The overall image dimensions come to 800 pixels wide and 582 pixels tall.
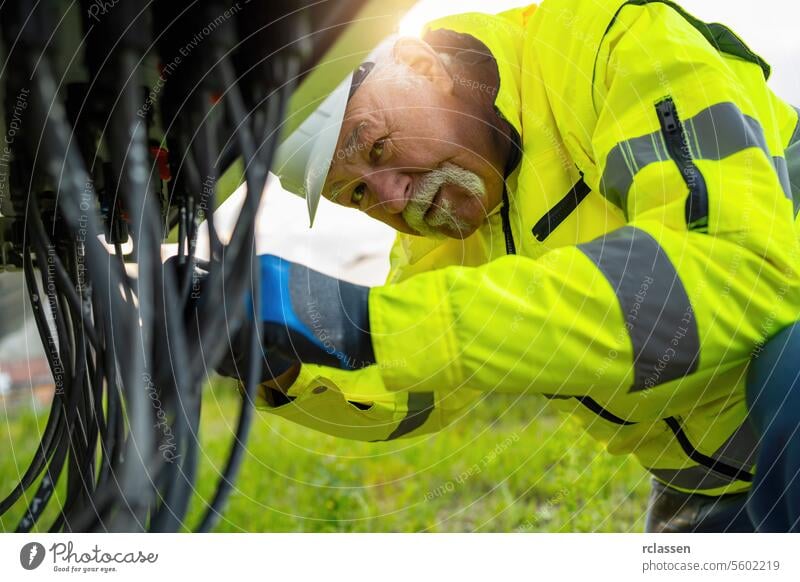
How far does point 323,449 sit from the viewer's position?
163 cm

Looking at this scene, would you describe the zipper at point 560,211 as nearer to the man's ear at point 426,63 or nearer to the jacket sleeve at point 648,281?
the jacket sleeve at point 648,281

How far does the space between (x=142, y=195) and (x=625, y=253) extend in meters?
0.34

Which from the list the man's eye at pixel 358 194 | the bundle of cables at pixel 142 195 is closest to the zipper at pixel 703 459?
the man's eye at pixel 358 194

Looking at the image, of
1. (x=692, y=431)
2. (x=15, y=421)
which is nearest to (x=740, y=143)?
(x=692, y=431)

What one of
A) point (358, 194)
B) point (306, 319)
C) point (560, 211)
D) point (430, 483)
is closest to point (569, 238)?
point (560, 211)

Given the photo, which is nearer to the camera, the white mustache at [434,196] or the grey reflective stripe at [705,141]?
the grey reflective stripe at [705,141]

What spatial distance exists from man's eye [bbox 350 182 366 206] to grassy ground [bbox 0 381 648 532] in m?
0.39

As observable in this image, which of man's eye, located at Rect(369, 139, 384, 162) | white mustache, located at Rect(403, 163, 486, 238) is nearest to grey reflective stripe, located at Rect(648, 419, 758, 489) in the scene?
white mustache, located at Rect(403, 163, 486, 238)

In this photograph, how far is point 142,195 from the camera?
0.46 meters

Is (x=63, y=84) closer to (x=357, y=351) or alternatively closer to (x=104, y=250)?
(x=104, y=250)

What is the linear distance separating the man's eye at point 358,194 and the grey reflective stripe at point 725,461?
0.48 m

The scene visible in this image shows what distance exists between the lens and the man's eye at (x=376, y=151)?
2.96ft

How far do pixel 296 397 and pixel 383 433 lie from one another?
0.50 feet
